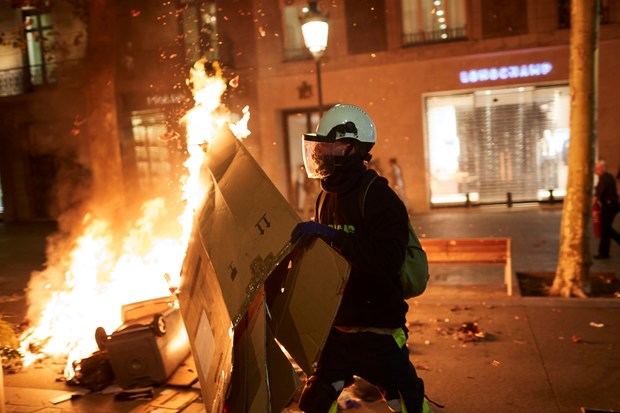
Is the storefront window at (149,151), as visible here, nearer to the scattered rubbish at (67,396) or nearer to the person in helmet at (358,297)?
the scattered rubbish at (67,396)

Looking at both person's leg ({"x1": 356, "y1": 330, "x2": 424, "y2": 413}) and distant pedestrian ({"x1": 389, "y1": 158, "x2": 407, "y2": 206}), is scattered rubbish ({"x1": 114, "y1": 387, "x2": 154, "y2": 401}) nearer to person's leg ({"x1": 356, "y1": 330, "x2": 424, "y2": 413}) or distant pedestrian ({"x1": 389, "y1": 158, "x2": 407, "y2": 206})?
person's leg ({"x1": 356, "y1": 330, "x2": 424, "y2": 413})

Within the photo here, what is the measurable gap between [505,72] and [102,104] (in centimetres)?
1062

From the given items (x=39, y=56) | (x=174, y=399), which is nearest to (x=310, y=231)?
(x=174, y=399)

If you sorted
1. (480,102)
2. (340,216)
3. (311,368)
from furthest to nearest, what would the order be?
(480,102), (340,216), (311,368)

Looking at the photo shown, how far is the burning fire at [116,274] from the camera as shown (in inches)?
211

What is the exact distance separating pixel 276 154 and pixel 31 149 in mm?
9213

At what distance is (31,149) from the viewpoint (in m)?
20.1

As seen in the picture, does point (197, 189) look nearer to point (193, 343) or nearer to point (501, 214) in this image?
point (193, 343)

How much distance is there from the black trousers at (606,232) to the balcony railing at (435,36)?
7915 mm

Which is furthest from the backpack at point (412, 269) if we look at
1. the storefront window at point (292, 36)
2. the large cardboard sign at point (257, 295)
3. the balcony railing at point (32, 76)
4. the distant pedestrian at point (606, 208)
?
the balcony railing at point (32, 76)

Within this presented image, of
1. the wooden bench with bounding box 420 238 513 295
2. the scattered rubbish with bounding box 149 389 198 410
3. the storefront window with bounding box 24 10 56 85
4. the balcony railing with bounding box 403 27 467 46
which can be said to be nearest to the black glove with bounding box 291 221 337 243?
the scattered rubbish with bounding box 149 389 198 410

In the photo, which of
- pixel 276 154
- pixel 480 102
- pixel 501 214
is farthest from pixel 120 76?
pixel 501 214

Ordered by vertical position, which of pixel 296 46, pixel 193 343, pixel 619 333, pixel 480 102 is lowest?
pixel 619 333

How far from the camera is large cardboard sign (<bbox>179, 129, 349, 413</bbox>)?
2336 mm
